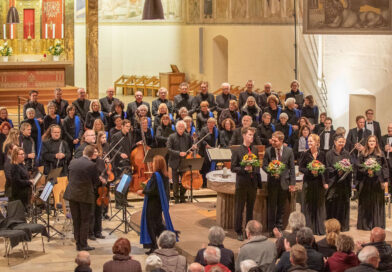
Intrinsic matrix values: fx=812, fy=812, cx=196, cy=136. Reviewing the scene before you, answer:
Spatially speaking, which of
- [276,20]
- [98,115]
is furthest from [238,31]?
[98,115]

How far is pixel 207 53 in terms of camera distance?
24.8m

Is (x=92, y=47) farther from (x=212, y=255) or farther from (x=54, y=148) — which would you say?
(x=212, y=255)

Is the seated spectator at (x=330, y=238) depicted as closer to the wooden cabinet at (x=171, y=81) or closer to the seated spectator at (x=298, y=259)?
the seated spectator at (x=298, y=259)

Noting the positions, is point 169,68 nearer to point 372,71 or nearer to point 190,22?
point 190,22

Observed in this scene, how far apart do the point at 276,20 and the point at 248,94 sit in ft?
16.8

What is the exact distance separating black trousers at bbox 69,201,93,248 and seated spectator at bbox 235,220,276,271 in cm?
338

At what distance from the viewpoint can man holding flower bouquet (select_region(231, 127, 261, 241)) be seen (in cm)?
1132

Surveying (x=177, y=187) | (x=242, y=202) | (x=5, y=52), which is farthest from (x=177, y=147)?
(x=5, y=52)

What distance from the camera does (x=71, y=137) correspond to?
1475cm

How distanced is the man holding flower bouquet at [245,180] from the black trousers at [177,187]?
2671mm

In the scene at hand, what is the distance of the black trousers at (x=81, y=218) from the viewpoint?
1135cm

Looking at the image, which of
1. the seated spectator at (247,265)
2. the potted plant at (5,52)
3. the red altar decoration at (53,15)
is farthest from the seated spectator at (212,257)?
the red altar decoration at (53,15)

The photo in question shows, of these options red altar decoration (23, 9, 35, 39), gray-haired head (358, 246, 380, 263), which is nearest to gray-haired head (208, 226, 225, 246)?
gray-haired head (358, 246, 380, 263)

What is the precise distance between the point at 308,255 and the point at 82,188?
159 inches
